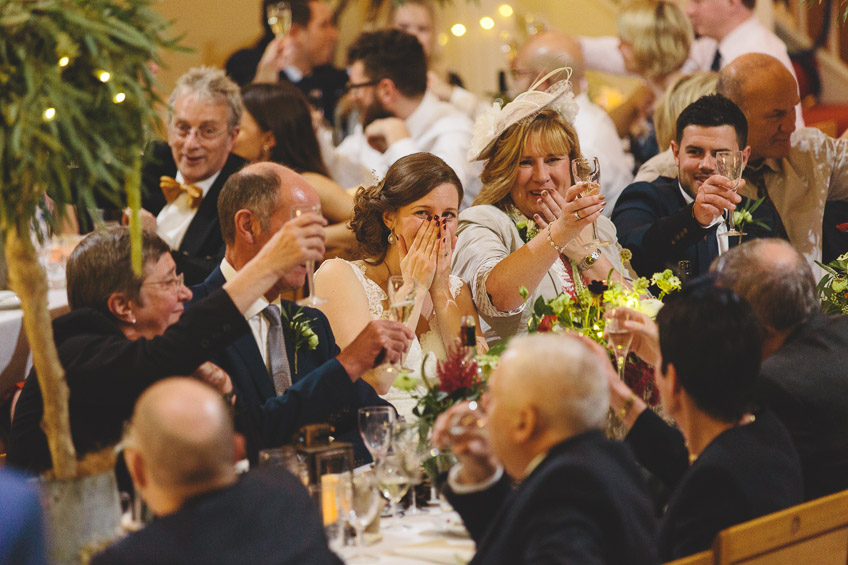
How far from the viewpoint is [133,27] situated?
79.4 inches

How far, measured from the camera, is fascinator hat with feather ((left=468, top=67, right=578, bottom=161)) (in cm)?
401

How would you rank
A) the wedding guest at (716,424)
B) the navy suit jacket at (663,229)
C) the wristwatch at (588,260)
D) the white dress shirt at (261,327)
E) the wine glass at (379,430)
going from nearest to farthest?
the wedding guest at (716,424) < the wine glass at (379,430) < the white dress shirt at (261,327) < the wristwatch at (588,260) < the navy suit jacket at (663,229)

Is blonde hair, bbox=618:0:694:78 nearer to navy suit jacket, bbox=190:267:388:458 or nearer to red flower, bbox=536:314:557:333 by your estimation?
navy suit jacket, bbox=190:267:388:458

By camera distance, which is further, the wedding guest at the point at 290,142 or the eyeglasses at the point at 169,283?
the wedding guest at the point at 290,142

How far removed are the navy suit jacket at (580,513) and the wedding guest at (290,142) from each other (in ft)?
10.1

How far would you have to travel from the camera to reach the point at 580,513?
68.7 inches

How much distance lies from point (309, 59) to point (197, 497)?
6.30 m

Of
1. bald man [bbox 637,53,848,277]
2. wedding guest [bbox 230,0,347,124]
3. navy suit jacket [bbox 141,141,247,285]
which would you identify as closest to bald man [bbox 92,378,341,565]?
navy suit jacket [bbox 141,141,247,285]

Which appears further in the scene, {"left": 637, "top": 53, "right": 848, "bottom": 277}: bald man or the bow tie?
the bow tie

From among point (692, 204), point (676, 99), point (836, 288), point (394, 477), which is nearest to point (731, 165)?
point (692, 204)

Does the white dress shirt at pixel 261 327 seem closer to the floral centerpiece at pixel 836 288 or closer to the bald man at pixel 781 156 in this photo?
the floral centerpiece at pixel 836 288

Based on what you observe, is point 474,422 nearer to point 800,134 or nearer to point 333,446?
point 333,446

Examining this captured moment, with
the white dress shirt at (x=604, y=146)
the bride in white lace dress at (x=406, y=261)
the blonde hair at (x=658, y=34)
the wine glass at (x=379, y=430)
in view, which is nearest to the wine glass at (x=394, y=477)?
the wine glass at (x=379, y=430)

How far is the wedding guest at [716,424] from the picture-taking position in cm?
215
